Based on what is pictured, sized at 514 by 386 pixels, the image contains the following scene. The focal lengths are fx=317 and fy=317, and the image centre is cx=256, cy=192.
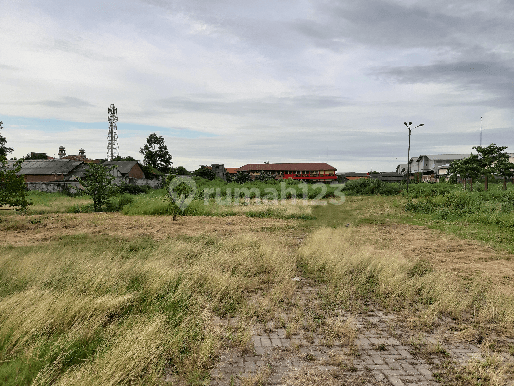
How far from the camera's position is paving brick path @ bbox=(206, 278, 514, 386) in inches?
149

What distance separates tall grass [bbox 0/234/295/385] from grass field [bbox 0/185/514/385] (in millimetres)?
21

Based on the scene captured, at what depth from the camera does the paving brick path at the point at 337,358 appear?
3.78 meters

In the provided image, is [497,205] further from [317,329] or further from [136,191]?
[136,191]

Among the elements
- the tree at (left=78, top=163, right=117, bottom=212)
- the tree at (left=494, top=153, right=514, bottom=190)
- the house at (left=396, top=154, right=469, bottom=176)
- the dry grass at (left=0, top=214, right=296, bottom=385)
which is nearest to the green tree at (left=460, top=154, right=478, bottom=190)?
the tree at (left=494, top=153, right=514, bottom=190)

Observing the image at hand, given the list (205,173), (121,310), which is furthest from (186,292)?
(205,173)

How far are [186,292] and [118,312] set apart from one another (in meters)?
1.25

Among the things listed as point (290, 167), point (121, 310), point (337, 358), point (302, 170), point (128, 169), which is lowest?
point (337, 358)

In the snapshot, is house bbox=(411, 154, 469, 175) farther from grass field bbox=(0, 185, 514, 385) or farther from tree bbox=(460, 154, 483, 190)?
grass field bbox=(0, 185, 514, 385)

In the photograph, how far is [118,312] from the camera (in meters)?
5.25

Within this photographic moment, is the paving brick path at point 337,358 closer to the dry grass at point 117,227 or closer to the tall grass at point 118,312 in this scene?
the tall grass at point 118,312

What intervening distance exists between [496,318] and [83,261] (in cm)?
860

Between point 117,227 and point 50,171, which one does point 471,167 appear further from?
point 50,171

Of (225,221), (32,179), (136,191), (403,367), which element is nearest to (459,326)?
(403,367)

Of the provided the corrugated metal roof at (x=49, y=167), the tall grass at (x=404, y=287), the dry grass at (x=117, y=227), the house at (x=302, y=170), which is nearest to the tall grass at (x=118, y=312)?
the tall grass at (x=404, y=287)
